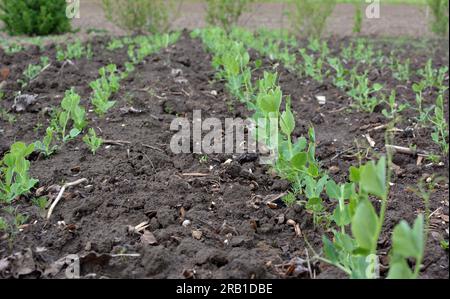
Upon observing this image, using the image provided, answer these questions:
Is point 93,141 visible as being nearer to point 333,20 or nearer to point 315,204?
point 315,204

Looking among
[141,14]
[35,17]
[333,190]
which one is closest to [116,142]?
[333,190]

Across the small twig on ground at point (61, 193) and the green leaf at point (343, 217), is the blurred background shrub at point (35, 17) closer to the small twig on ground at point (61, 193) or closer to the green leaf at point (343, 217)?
the small twig on ground at point (61, 193)

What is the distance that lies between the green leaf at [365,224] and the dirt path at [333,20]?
1047cm

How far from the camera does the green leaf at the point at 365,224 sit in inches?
59.6

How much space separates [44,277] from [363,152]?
2094mm

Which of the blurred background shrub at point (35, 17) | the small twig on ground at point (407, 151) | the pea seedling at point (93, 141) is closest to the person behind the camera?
the pea seedling at point (93, 141)

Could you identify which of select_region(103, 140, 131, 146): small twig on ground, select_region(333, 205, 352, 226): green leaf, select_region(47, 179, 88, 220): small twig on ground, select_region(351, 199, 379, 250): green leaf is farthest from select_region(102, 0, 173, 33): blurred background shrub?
select_region(351, 199, 379, 250): green leaf

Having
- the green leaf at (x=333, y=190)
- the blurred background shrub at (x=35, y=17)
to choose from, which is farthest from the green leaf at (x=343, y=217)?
the blurred background shrub at (x=35, y=17)

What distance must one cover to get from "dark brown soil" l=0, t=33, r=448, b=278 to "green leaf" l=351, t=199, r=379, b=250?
0.42 m

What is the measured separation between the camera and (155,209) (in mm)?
2553

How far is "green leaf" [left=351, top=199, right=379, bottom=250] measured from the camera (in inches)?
59.6

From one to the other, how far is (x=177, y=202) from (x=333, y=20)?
13.9 meters
